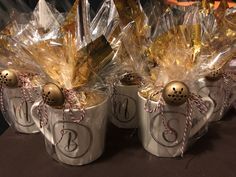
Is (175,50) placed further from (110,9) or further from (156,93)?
(110,9)

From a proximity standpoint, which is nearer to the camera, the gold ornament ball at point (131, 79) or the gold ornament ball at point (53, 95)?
the gold ornament ball at point (53, 95)

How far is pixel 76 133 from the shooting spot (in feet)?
1.57

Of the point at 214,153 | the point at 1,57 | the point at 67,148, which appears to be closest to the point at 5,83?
the point at 1,57

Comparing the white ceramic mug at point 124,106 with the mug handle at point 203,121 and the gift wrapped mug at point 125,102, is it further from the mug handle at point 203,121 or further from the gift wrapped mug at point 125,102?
the mug handle at point 203,121

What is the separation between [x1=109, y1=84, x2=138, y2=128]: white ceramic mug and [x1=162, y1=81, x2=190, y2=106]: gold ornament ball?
0.42 feet

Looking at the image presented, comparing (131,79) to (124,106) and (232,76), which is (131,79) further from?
(232,76)

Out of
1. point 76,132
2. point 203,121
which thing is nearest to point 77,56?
point 76,132

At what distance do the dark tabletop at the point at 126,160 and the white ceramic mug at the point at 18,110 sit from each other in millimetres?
22

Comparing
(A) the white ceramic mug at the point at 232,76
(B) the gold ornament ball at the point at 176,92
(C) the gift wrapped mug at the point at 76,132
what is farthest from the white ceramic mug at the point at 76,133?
(A) the white ceramic mug at the point at 232,76

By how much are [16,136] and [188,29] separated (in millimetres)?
381

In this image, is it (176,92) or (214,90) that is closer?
(176,92)

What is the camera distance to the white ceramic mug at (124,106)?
0.58 m

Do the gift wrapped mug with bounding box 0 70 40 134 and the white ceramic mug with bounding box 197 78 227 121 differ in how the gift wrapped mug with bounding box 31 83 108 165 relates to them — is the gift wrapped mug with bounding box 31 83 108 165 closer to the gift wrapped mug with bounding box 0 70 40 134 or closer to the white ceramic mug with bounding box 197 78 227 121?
the gift wrapped mug with bounding box 0 70 40 134

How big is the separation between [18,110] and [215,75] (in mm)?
375
